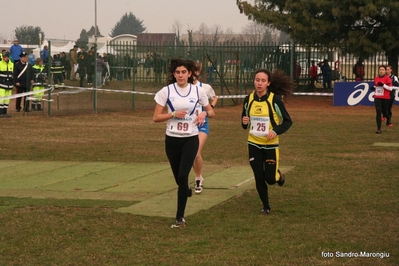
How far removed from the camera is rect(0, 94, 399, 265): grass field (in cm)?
721

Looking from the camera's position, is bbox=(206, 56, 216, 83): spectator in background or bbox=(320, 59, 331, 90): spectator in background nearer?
bbox=(206, 56, 216, 83): spectator in background

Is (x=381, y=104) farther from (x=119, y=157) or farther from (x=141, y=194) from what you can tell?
(x=141, y=194)

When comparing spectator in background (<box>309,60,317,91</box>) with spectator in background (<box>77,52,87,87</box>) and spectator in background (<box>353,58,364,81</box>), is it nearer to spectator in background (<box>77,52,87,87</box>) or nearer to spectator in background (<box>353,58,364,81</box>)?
spectator in background (<box>353,58,364,81</box>)

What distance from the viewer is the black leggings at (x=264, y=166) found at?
361 inches

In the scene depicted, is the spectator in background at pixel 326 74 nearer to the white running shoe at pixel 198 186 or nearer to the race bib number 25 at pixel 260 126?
the white running shoe at pixel 198 186

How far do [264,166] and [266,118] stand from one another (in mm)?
563

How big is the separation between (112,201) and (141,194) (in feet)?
2.34

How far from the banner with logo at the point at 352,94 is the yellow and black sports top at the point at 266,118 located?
73.5 feet

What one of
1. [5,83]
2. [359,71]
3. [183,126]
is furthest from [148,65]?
[183,126]

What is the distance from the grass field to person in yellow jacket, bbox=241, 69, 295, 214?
1.53 ft

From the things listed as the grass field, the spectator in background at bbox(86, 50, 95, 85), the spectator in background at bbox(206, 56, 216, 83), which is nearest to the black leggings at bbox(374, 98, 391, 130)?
the grass field

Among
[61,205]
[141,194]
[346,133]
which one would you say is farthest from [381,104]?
[61,205]

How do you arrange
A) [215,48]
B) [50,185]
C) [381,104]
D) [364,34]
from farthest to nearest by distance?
[364,34], [215,48], [381,104], [50,185]

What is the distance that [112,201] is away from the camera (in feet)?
33.7
